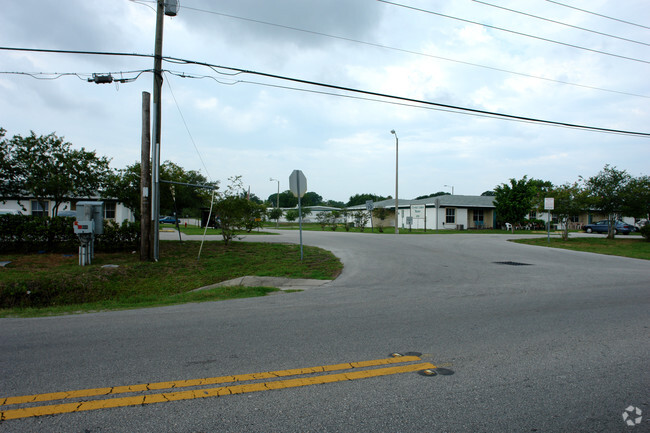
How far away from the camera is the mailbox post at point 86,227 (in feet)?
38.7

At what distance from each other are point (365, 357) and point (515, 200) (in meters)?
38.9

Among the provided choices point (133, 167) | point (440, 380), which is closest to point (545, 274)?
Answer: point (440, 380)

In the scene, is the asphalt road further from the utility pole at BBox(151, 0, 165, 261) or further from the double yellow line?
the utility pole at BBox(151, 0, 165, 261)

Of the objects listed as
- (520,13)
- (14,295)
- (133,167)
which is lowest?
Result: (14,295)

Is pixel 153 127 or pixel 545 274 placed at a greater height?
pixel 153 127

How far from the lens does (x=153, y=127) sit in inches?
501

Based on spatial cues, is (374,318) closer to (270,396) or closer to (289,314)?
(289,314)

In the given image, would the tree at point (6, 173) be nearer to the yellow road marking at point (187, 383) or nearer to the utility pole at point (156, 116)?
the utility pole at point (156, 116)

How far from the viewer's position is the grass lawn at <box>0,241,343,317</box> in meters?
8.72

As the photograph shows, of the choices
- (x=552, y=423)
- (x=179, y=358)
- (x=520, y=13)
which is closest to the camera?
(x=552, y=423)

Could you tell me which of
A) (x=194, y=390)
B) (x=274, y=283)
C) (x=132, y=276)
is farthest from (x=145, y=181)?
(x=194, y=390)

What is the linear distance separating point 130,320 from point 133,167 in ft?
50.8

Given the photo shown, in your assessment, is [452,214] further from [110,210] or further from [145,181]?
[145,181]

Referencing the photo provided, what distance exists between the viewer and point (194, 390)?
3600 millimetres
